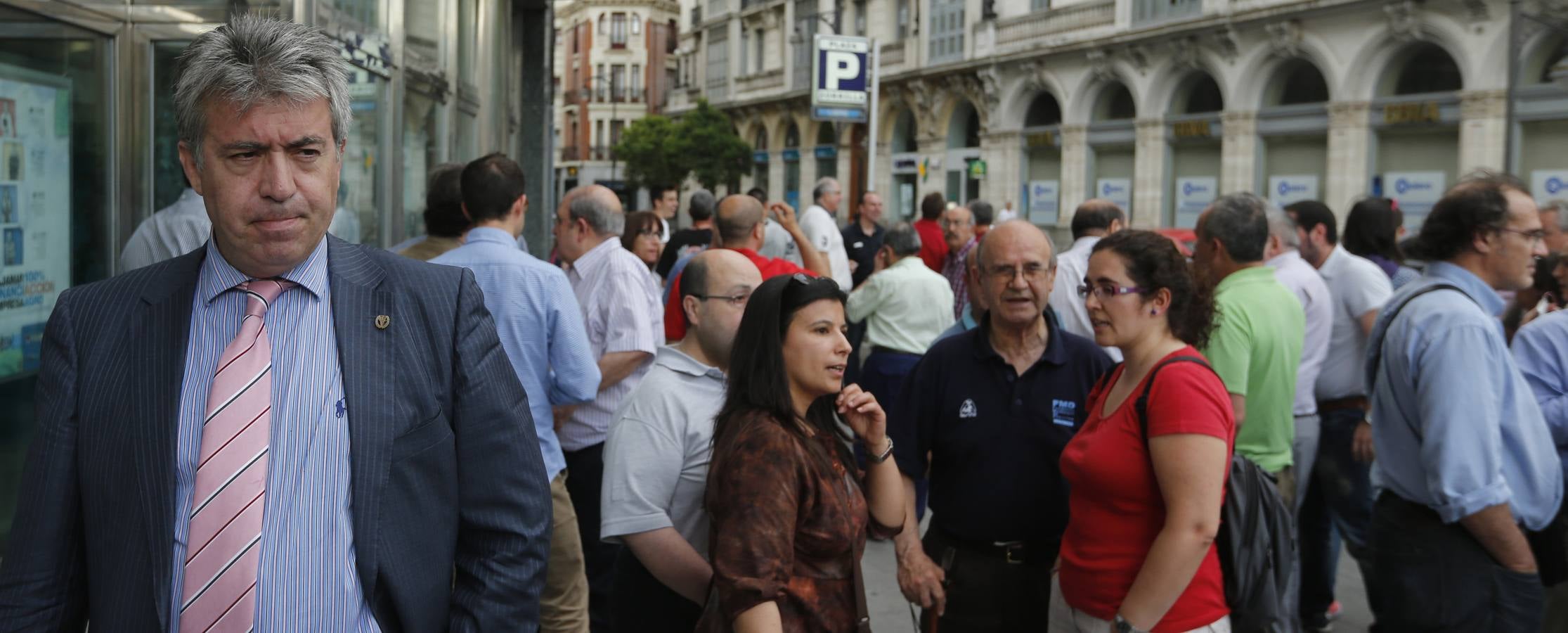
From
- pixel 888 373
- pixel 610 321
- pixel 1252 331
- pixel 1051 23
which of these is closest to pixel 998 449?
pixel 1252 331

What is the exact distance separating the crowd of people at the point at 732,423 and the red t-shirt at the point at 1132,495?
1 cm

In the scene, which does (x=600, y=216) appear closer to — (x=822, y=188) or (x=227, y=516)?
(x=227, y=516)

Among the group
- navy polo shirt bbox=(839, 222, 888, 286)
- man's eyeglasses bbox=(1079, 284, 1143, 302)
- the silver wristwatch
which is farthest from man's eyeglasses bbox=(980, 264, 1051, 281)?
navy polo shirt bbox=(839, 222, 888, 286)

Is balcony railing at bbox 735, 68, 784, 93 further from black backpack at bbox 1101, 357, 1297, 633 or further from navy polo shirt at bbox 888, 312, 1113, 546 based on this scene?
black backpack at bbox 1101, 357, 1297, 633

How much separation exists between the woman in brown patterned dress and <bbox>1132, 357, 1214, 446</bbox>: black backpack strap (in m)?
0.64

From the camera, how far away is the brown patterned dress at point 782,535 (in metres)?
2.68

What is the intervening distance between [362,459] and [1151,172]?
29.7 metres

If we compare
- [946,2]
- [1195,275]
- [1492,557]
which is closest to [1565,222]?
[1492,557]

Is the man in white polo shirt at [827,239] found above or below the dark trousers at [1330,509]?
above

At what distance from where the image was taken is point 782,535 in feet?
8.88

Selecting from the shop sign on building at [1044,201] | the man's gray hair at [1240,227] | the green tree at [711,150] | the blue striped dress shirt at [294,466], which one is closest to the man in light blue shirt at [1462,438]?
the man's gray hair at [1240,227]

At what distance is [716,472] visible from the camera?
2.88 m

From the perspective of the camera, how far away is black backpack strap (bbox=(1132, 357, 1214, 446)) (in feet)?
10.0

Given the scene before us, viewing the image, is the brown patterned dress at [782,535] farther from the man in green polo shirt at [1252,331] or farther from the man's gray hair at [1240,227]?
the man's gray hair at [1240,227]
